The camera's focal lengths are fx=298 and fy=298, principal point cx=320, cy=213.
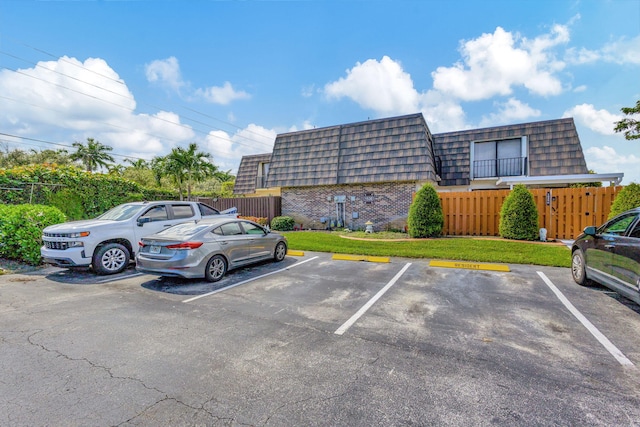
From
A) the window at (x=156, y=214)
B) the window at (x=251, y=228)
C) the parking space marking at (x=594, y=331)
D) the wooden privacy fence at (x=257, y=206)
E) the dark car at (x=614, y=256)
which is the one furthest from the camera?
the wooden privacy fence at (x=257, y=206)

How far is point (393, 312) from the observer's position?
4.75m

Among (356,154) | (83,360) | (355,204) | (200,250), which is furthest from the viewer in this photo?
(356,154)

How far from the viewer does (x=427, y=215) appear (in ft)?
39.7

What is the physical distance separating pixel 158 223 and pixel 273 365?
6793 millimetres

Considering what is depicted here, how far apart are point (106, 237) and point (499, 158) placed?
18791 millimetres

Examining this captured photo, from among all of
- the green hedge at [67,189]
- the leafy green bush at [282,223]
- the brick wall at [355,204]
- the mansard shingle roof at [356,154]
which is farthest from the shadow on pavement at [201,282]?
the green hedge at [67,189]

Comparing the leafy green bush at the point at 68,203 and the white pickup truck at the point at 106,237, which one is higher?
the leafy green bush at the point at 68,203

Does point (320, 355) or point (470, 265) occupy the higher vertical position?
point (470, 265)

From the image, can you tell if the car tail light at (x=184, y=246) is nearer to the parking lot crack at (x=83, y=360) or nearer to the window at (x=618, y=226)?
the parking lot crack at (x=83, y=360)

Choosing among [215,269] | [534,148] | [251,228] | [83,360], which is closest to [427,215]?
[251,228]

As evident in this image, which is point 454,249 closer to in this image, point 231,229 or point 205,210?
point 231,229

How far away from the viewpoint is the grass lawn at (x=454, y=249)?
8414 mm

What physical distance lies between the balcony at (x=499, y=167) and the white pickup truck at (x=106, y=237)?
16.3 metres

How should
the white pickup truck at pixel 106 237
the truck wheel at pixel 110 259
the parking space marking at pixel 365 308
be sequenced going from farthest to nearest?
the truck wheel at pixel 110 259 < the white pickup truck at pixel 106 237 < the parking space marking at pixel 365 308
